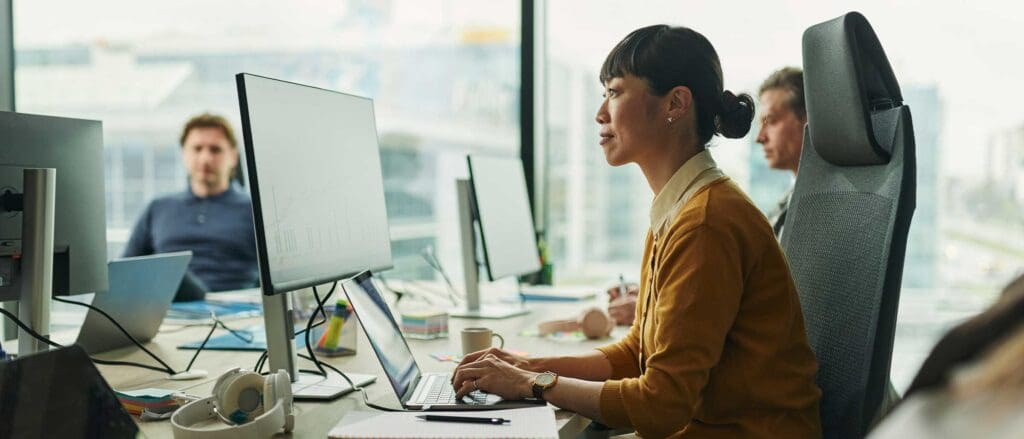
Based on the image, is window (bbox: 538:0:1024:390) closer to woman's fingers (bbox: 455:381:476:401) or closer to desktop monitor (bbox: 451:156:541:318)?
desktop monitor (bbox: 451:156:541:318)

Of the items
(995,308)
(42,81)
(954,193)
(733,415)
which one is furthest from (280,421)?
(42,81)

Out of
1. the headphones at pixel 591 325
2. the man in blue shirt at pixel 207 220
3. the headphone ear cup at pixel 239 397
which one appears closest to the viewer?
the headphone ear cup at pixel 239 397

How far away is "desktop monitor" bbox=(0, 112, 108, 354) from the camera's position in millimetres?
1504

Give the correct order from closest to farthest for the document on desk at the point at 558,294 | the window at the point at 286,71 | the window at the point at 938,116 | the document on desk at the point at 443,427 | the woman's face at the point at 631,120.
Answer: the document on desk at the point at 443,427, the woman's face at the point at 631,120, the document on desk at the point at 558,294, the window at the point at 938,116, the window at the point at 286,71

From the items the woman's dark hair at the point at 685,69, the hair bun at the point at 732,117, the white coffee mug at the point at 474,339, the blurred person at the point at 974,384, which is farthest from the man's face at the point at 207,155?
the blurred person at the point at 974,384

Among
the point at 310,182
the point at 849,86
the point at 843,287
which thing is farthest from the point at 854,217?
the point at 310,182

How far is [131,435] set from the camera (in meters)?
1.10

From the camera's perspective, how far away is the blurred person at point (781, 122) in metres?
2.68

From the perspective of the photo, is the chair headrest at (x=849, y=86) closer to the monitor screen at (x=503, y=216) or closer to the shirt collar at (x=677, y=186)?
the shirt collar at (x=677, y=186)

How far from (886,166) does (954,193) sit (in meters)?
2.09

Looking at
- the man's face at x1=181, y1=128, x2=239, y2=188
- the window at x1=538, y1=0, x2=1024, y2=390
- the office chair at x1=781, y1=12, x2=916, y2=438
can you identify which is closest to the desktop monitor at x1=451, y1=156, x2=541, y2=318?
the window at x1=538, y1=0, x2=1024, y2=390

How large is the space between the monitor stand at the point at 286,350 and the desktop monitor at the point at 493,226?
3.31 feet

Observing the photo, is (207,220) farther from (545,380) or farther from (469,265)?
(545,380)

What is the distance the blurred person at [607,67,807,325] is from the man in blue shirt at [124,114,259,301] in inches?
69.3
